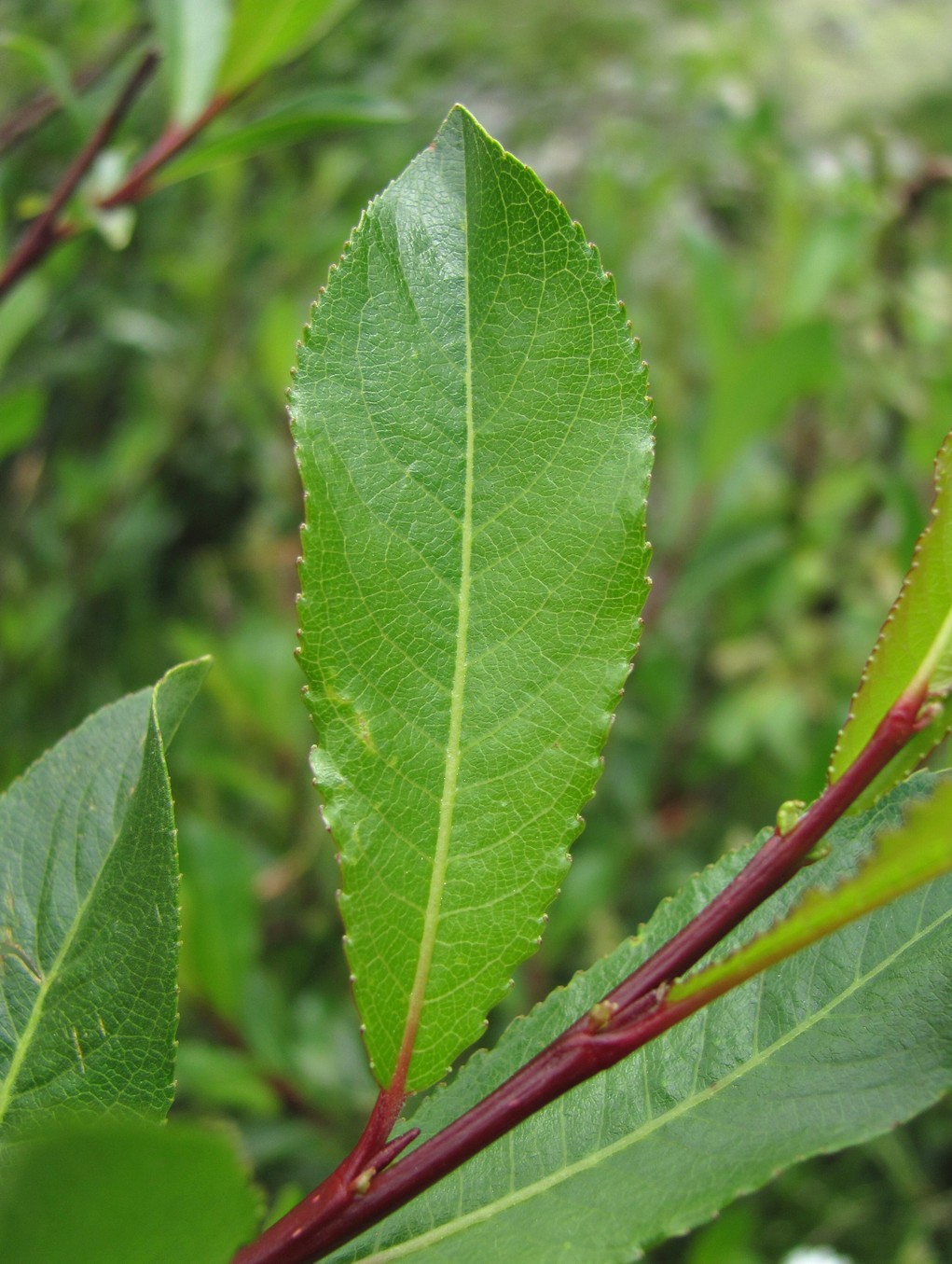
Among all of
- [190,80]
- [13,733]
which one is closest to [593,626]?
[190,80]

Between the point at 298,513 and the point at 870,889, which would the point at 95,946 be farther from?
the point at 298,513

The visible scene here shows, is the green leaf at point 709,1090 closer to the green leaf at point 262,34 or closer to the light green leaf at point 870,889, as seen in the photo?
the light green leaf at point 870,889

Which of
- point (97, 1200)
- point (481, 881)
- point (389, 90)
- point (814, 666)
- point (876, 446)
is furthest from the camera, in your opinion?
point (389, 90)

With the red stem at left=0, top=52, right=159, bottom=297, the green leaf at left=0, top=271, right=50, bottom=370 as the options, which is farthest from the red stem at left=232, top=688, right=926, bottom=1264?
the green leaf at left=0, top=271, right=50, bottom=370

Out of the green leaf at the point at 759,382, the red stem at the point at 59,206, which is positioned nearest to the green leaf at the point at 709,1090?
the red stem at the point at 59,206

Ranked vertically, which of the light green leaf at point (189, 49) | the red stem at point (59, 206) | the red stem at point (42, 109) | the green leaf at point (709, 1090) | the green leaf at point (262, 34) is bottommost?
the green leaf at point (709, 1090)

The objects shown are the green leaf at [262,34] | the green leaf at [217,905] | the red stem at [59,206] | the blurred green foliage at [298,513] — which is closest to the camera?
the red stem at [59,206]

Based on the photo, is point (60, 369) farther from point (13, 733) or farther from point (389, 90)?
point (389, 90)
